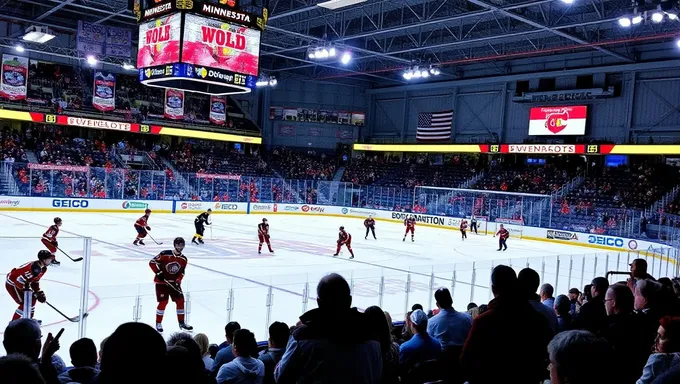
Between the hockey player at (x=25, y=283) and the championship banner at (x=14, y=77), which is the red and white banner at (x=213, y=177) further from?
the hockey player at (x=25, y=283)

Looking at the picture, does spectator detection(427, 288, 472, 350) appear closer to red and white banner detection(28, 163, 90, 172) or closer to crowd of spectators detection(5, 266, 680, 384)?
crowd of spectators detection(5, 266, 680, 384)

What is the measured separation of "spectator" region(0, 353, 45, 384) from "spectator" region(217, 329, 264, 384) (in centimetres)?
254

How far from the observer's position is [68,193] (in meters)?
29.6

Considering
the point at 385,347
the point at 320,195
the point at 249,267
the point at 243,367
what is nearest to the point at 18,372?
the point at 243,367

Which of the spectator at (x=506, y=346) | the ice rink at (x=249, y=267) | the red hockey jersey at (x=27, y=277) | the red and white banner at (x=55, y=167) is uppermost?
the red and white banner at (x=55, y=167)

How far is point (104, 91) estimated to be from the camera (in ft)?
126

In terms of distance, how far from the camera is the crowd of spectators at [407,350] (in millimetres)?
1902

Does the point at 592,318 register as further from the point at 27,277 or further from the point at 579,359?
the point at 27,277

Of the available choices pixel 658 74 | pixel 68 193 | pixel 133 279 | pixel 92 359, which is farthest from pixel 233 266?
pixel 658 74

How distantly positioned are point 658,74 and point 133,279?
30.2 metres

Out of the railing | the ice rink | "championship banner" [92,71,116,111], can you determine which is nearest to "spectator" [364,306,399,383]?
the ice rink

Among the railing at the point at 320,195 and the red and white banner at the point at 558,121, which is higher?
the red and white banner at the point at 558,121

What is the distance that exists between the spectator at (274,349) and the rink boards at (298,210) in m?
21.2

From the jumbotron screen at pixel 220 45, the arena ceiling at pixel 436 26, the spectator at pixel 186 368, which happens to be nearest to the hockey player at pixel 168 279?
the spectator at pixel 186 368
